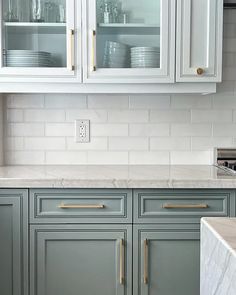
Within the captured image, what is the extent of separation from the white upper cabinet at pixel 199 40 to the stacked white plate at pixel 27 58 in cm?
67

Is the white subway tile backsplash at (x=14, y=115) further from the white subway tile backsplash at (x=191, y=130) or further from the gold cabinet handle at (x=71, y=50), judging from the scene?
the white subway tile backsplash at (x=191, y=130)

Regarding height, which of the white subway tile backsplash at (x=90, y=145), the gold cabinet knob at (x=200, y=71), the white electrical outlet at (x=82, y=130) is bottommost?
the white subway tile backsplash at (x=90, y=145)

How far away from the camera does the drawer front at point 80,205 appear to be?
6.68 feet

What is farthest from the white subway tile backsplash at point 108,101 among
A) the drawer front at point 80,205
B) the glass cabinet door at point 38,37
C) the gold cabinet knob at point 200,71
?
the drawer front at point 80,205

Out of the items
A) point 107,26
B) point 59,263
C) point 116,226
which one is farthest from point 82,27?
point 59,263

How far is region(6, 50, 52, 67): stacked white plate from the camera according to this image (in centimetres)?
228

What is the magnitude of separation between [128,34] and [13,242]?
1193 millimetres

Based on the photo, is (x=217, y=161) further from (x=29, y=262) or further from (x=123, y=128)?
(x=29, y=262)

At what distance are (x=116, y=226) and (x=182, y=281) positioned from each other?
40cm

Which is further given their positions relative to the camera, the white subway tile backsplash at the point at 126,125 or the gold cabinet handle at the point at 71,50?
the white subway tile backsplash at the point at 126,125

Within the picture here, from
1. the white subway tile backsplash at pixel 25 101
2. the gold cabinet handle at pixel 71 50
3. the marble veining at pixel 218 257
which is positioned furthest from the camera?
the white subway tile backsplash at pixel 25 101

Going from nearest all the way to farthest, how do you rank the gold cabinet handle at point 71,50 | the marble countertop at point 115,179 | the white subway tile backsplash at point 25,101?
the marble countertop at point 115,179 → the gold cabinet handle at point 71,50 → the white subway tile backsplash at point 25,101

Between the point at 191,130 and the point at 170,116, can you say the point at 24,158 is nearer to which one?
the point at 170,116

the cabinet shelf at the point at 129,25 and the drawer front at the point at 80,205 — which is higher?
the cabinet shelf at the point at 129,25
